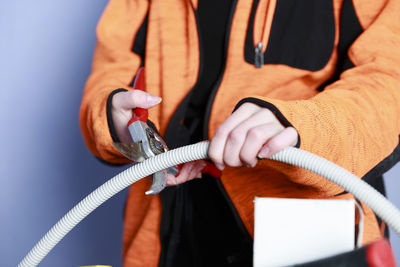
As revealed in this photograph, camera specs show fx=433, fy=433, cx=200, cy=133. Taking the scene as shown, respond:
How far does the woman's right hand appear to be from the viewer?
1.61ft

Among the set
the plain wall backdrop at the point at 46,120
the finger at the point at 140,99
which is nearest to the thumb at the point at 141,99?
the finger at the point at 140,99

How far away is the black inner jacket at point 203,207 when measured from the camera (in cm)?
62

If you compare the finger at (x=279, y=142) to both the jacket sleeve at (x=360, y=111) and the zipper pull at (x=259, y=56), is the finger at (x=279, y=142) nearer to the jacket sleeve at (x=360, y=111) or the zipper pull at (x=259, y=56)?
the jacket sleeve at (x=360, y=111)

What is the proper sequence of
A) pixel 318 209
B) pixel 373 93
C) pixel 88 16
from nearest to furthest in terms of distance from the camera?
1. pixel 318 209
2. pixel 373 93
3. pixel 88 16

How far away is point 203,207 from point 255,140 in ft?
0.88

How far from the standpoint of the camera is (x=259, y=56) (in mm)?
583

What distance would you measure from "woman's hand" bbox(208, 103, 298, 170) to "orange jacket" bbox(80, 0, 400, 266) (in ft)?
0.05

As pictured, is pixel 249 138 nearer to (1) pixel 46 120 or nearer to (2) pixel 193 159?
(2) pixel 193 159

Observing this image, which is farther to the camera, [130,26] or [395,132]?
[130,26]

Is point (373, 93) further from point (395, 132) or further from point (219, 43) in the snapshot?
point (219, 43)

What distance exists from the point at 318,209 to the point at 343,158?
118 millimetres

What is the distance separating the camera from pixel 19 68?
1.12 m

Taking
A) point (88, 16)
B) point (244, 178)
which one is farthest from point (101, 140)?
point (88, 16)

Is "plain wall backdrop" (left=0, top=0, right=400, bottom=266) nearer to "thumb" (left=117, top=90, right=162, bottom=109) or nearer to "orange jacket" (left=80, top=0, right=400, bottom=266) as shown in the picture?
"orange jacket" (left=80, top=0, right=400, bottom=266)
